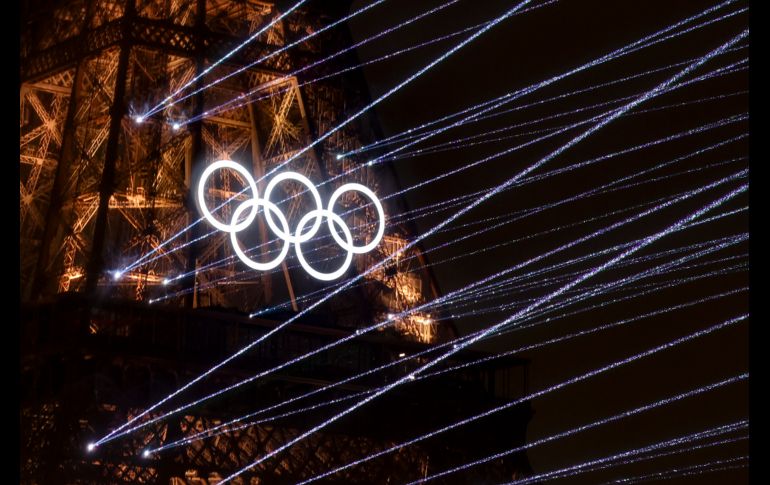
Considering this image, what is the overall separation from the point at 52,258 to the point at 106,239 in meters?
1.52

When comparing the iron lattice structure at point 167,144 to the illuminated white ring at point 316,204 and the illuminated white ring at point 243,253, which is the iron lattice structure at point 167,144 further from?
the illuminated white ring at point 243,253

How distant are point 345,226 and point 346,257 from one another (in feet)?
2.44

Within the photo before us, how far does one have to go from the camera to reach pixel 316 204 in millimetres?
38344

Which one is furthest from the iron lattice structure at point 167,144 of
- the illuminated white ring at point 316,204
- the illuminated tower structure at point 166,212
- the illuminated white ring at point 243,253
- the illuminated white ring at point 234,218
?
the illuminated white ring at point 243,253

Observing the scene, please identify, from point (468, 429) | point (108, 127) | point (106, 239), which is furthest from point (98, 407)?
point (468, 429)

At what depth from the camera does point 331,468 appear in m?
37.4

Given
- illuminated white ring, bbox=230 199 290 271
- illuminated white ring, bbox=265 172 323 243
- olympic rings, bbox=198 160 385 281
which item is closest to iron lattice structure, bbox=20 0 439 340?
olympic rings, bbox=198 160 385 281

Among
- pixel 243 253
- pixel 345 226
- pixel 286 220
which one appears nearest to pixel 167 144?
pixel 243 253

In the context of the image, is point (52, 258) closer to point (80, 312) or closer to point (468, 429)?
point (80, 312)

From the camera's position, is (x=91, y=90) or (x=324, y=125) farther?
(x=324, y=125)

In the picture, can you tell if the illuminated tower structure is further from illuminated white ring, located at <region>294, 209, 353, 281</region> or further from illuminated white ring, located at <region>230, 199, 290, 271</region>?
illuminated white ring, located at <region>230, 199, 290, 271</region>

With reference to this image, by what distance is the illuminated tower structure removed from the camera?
1359 inches

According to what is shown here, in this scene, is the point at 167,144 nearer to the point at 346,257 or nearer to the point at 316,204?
the point at 316,204

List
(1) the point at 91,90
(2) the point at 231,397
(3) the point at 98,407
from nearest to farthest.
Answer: (3) the point at 98,407 < (2) the point at 231,397 < (1) the point at 91,90
